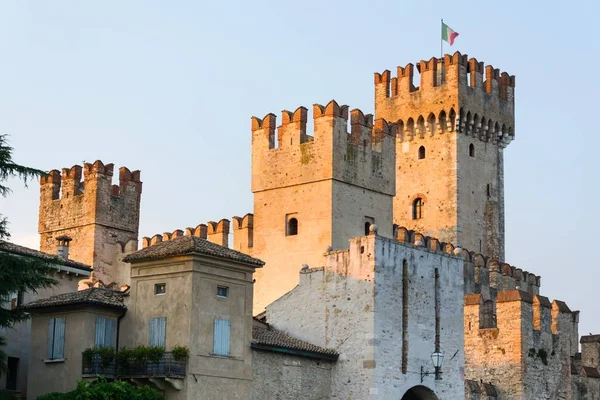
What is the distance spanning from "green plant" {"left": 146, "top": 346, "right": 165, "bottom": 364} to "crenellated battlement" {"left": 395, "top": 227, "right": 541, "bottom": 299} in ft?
71.0

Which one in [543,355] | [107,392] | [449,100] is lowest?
[107,392]

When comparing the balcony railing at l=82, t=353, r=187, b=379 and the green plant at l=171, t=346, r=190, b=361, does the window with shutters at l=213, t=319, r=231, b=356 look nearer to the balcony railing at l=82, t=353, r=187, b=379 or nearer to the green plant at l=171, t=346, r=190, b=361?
the green plant at l=171, t=346, r=190, b=361

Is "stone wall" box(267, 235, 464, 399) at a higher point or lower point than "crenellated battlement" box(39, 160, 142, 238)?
lower

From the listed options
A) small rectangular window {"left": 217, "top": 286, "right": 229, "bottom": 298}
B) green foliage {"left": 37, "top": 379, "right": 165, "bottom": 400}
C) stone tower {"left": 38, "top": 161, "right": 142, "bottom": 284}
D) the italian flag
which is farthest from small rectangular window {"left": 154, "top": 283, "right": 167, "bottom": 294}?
the italian flag

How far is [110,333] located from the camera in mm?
35812

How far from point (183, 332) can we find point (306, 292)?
6.37 m

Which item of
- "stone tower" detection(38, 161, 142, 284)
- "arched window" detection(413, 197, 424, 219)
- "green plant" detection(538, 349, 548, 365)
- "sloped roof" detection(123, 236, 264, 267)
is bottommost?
"green plant" detection(538, 349, 548, 365)

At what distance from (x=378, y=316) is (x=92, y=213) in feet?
62.3

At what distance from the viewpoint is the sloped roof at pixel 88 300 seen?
35219 mm

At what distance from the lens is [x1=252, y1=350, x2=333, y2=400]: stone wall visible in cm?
3616

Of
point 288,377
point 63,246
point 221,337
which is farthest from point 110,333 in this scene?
point 63,246

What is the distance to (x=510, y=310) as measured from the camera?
4609 cm

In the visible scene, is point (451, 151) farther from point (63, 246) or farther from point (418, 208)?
point (63, 246)

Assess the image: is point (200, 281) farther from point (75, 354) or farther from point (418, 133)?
point (418, 133)
